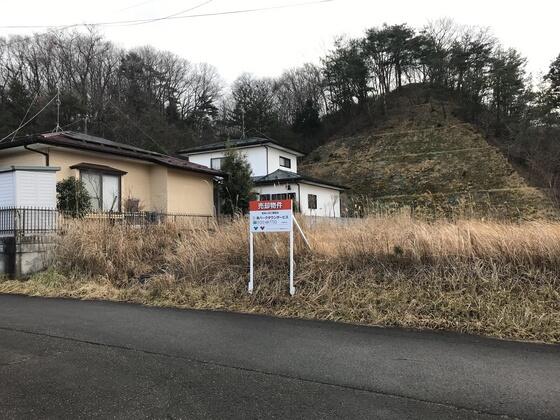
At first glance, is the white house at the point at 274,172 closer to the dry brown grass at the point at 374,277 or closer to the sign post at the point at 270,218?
the dry brown grass at the point at 374,277

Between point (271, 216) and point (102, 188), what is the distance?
479 inches

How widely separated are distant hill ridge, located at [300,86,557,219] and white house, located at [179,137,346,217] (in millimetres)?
4056

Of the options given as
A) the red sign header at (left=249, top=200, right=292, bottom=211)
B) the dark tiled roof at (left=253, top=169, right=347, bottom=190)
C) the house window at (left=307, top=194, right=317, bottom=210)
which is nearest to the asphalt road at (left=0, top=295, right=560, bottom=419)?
the red sign header at (left=249, top=200, right=292, bottom=211)

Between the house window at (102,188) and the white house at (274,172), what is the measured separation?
10.4 meters

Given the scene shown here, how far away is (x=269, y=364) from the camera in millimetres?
4578

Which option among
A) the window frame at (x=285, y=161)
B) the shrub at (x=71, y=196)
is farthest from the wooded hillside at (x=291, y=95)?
the shrub at (x=71, y=196)

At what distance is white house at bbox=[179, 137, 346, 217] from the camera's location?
28062 millimetres

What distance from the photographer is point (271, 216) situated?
7.98 metres

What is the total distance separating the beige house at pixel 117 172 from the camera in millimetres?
16391

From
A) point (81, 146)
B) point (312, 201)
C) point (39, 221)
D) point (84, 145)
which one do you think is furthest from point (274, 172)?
point (39, 221)

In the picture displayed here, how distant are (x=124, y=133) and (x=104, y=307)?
37936mm

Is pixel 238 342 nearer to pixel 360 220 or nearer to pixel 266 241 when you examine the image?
pixel 266 241

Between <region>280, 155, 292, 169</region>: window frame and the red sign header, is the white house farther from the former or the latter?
the red sign header

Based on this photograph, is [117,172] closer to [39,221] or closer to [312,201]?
[39,221]
